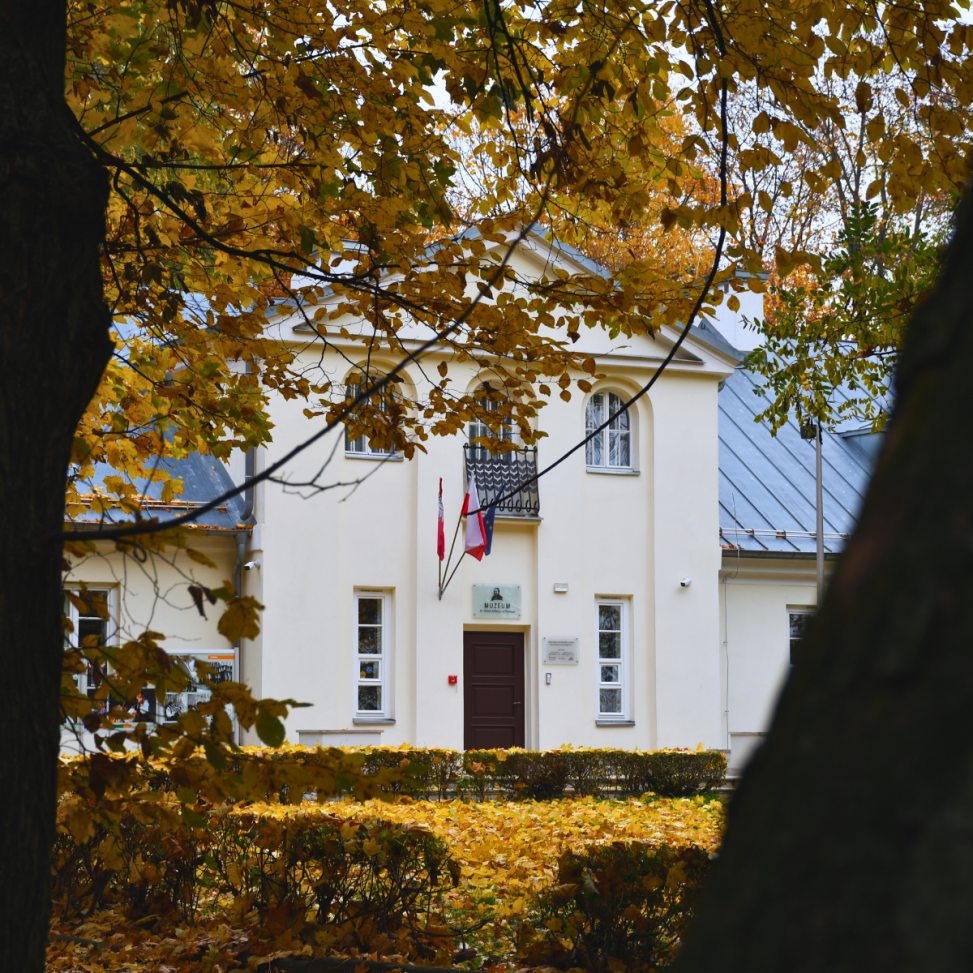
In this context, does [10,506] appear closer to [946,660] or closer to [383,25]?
[946,660]

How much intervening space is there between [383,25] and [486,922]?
5.15 metres

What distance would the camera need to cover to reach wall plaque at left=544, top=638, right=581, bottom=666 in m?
18.0

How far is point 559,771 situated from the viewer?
15.5 metres

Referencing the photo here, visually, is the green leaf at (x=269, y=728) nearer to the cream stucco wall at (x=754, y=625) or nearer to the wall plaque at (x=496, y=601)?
the wall plaque at (x=496, y=601)

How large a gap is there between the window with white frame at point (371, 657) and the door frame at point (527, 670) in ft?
4.69

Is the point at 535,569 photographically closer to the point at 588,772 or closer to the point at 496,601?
the point at 496,601

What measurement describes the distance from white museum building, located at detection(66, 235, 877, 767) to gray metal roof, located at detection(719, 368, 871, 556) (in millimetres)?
81

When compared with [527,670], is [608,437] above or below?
above

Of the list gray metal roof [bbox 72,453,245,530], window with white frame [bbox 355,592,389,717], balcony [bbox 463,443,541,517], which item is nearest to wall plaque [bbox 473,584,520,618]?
balcony [bbox 463,443,541,517]

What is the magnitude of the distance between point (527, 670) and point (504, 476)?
10.9 ft

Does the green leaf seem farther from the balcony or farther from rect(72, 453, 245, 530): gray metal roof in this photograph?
the balcony

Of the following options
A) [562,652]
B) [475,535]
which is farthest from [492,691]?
[475,535]

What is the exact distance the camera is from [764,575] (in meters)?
19.8

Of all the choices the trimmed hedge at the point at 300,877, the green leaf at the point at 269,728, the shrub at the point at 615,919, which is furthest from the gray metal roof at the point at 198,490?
the green leaf at the point at 269,728
